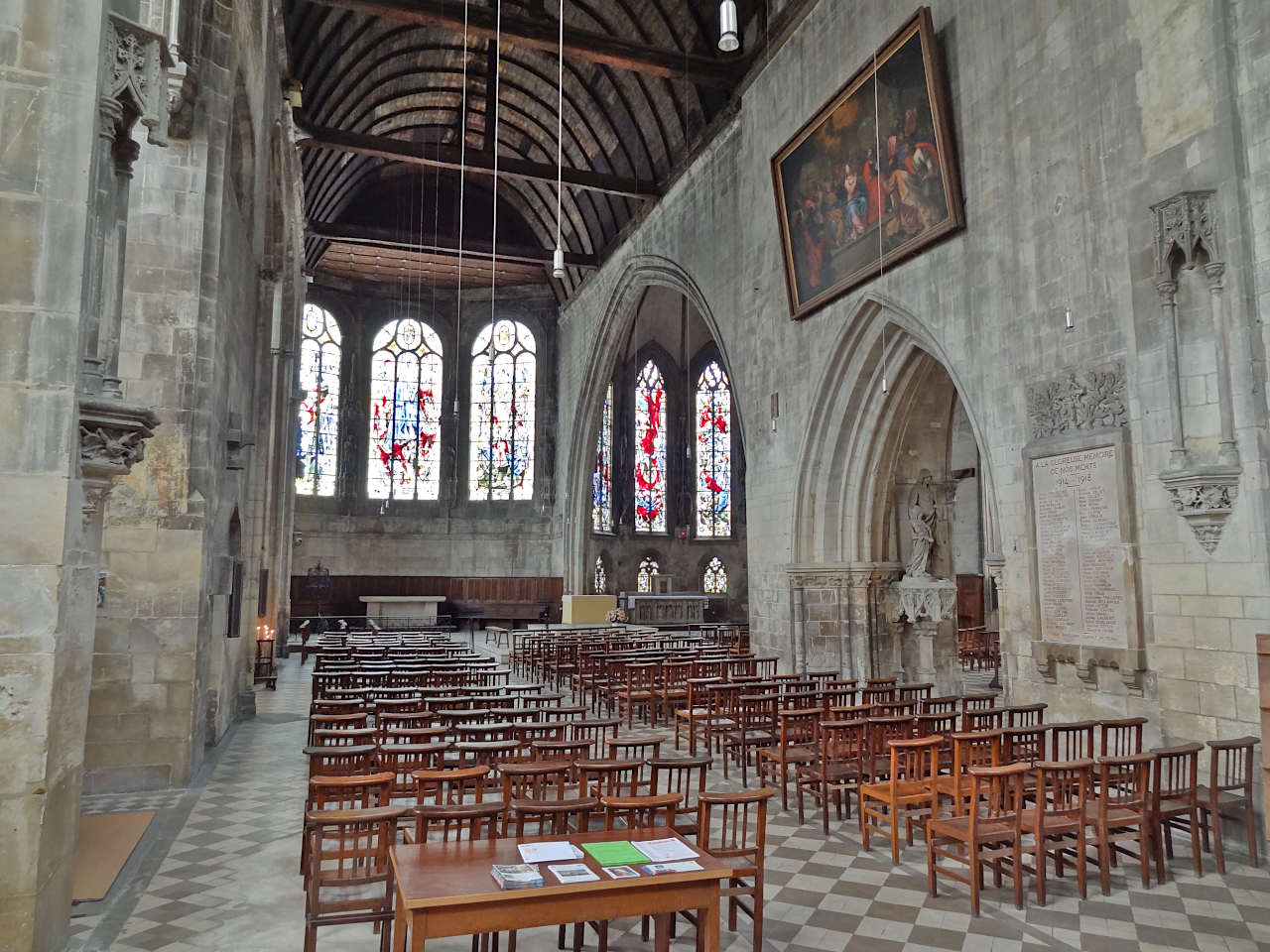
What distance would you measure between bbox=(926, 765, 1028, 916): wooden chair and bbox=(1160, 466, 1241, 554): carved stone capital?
→ 2.88 meters

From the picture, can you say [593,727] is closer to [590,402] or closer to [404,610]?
[590,402]

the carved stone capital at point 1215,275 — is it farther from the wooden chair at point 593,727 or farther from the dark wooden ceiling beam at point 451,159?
the dark wooden ceiling beam at point 451,159

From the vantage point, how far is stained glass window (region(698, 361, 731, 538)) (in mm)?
28734

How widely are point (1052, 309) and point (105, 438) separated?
7.85 metres

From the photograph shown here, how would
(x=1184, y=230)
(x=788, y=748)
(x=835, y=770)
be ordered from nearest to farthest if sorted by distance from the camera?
1. (x=835, y=770)
2. (x=1184, y=230)
3. (x=788, y=748)

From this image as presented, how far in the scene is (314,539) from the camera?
26531mm

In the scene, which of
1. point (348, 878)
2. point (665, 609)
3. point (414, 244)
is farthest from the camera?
point (665, 609)

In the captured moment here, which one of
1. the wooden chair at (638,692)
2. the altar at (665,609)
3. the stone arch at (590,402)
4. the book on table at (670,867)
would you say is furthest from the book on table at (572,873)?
the altar at (665,609)

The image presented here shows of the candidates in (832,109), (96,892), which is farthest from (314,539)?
(96,892)

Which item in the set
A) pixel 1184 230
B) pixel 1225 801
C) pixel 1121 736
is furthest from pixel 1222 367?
pixel 1121 736

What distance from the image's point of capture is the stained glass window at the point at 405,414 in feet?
90.8

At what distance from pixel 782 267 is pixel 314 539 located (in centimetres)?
1835

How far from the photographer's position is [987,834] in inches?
180

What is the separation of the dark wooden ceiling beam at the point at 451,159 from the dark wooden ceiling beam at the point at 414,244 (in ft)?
9.53
